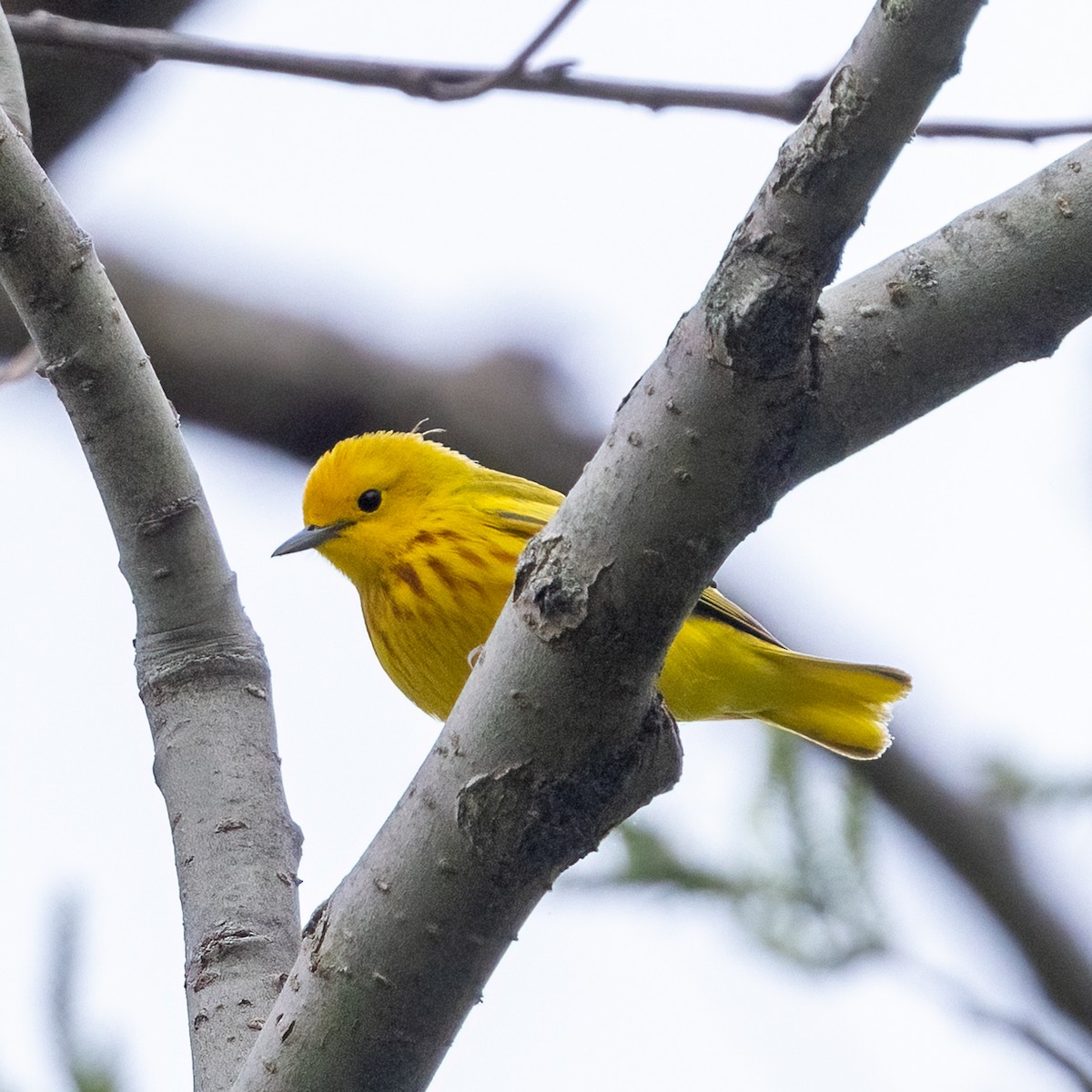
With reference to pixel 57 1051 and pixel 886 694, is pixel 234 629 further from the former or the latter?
pixel 886 694

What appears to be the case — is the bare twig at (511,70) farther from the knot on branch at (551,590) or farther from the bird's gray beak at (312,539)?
the bird's gray beak at (312,539)

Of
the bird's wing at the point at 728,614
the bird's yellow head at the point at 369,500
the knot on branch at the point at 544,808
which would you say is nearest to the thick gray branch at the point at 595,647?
the knot on branch at the point at 544,808

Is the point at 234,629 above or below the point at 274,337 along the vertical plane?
below

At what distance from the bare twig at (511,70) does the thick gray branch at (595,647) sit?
672mm

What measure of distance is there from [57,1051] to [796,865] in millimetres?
1607

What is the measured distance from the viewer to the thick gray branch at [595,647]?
128 cm

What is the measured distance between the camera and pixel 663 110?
1.86 meters

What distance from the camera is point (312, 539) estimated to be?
367 centimetres

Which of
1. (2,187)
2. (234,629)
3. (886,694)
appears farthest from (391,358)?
(2,187)

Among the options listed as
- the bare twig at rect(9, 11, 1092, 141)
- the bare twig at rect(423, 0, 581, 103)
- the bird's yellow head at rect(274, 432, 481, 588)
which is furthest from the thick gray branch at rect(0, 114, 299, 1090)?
the bird's yellow head at rect(274, 432, 481, 588)

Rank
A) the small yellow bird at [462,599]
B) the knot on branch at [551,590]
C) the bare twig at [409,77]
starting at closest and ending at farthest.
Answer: the knot on branch at [551,590] → the bare twig at [409,77] → the small yellow bird at [462,599]

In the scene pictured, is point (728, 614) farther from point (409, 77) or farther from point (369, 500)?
point (409, 77)

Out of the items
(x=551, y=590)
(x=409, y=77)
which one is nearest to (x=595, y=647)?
(x=551, y=590)

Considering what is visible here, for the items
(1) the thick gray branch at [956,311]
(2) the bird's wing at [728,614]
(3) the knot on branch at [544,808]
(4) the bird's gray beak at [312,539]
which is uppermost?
(2) the bird's wing at [728,614]
